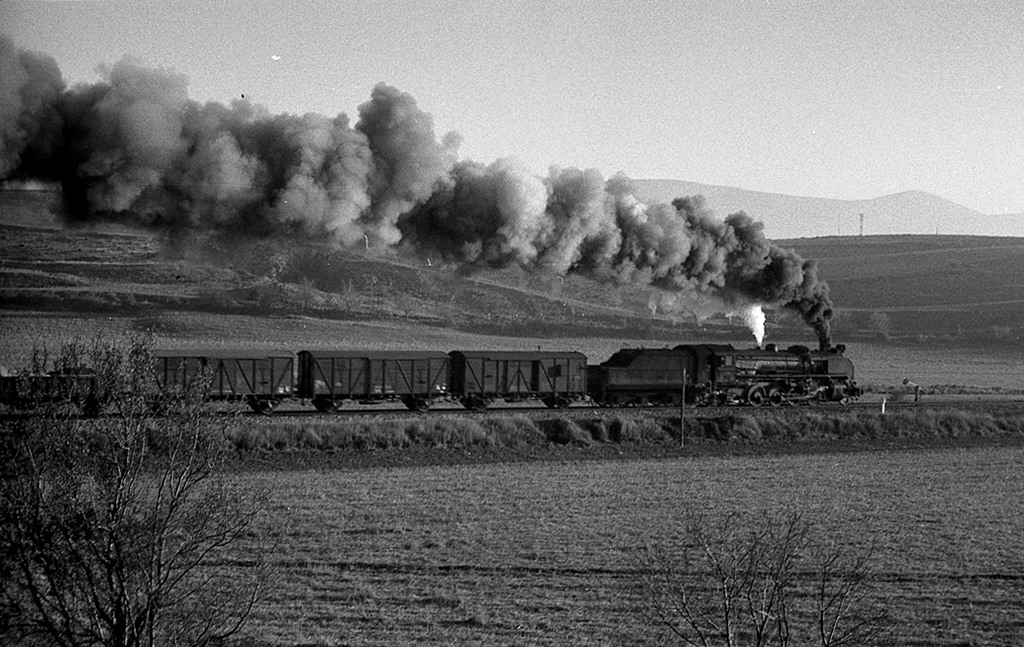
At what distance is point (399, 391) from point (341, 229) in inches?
601

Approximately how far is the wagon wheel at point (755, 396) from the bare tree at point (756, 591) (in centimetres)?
3024

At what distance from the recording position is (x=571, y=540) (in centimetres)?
2761

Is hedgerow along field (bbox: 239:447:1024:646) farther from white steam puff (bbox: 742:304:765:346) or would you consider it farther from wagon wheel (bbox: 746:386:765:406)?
white steam puff (bbox: 742:304:765:346)

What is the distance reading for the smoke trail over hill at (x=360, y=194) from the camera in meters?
29.5

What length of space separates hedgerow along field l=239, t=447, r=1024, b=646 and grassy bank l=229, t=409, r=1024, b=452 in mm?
3364

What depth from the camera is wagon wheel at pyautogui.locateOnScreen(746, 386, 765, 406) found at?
56.8 meters

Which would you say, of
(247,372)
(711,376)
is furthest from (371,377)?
(711,376)

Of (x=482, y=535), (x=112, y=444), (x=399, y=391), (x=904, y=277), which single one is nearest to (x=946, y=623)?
(x=482, y=535)

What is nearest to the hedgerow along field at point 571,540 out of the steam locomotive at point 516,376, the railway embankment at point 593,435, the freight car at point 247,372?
the railway embankment at point 593,435

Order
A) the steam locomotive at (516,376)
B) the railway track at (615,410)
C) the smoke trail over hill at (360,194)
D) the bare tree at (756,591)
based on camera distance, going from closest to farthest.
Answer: the bare tree at (756,591), the smoke trail over hill at (360,194), the steam locomotive at (516,376), the railway track at (615,410)

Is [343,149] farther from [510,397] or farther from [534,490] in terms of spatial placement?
[510,397]

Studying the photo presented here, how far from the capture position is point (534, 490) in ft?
116

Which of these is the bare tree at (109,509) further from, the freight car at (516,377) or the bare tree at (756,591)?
the freight car at (516,377)

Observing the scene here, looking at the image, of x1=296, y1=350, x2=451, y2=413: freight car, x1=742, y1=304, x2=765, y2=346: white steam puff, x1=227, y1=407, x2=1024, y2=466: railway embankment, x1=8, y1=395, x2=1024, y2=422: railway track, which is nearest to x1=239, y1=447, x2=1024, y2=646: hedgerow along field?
x1=227, y1=407, x2=1024, y2=466: railway embankment
